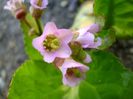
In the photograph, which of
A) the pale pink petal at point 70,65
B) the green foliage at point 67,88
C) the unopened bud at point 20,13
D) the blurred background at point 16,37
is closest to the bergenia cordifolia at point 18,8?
the unopened bud at point 20,13

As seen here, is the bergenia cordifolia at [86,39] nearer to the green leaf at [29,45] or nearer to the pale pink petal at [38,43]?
the pale pink petal at [38,43]

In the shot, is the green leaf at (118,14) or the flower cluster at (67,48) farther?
the green leaf at (118,14)

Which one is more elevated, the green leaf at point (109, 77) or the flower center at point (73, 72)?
the flower center at point (73, 72)

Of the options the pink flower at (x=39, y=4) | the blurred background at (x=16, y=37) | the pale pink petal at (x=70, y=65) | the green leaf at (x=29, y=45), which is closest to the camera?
the pale pink petal at (x=70, y=65)

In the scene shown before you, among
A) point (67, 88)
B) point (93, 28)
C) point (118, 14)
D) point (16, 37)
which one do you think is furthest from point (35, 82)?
point (16, 37)

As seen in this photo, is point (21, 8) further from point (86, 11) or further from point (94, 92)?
point (86, 11)

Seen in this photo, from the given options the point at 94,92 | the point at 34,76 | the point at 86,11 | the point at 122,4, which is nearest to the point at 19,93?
the point at 34,76

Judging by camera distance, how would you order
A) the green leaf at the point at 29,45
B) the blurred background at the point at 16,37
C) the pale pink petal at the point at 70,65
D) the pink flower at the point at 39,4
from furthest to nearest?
the blurred background at the point at 16,37 < the green leaf at the point at 29,45 < the pink flower at the point at 39,4 < the pale pink petal at the point at 70,65

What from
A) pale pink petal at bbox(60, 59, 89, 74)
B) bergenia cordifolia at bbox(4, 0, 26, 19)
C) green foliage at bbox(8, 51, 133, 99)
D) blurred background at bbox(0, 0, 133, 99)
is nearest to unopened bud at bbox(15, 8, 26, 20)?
bergenia cordifolia at bbox(4, 0, 26, 19)

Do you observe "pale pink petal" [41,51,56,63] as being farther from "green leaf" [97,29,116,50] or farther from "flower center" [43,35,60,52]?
"green leaf" [97,29,116,50]
